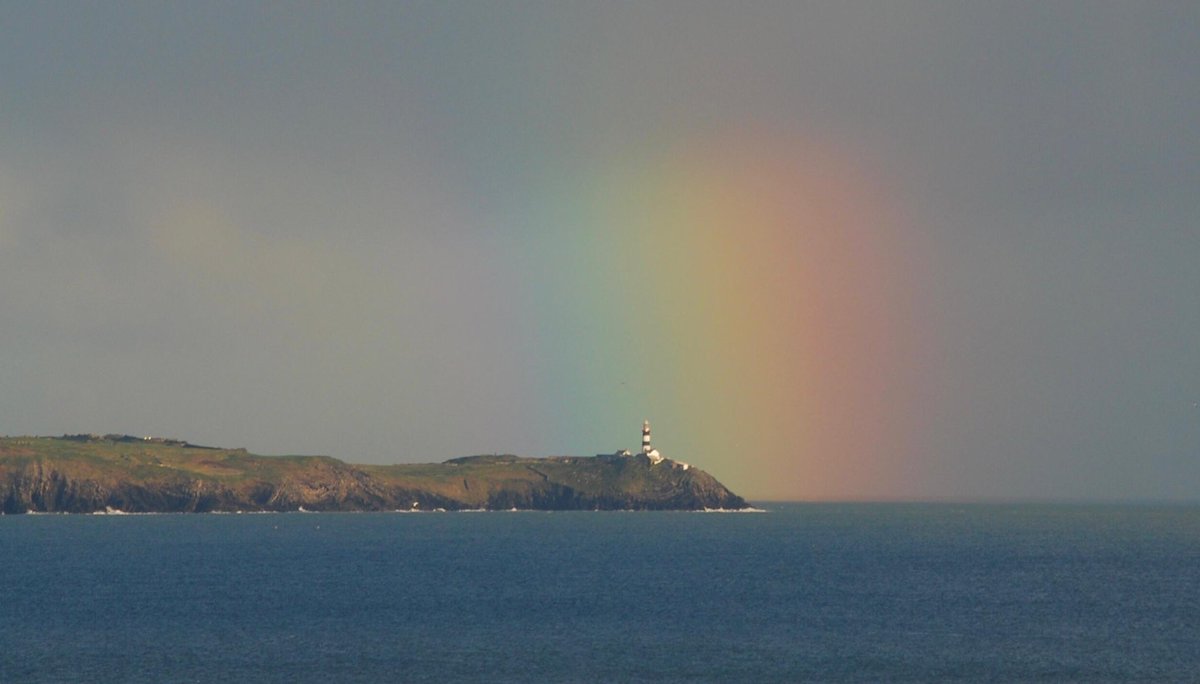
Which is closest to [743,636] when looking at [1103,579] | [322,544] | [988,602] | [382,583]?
[988,602]

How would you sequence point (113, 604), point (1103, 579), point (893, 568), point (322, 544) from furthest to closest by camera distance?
point (322, 544) < point (893, 568) < point (1103, 579) < point (113, 604)

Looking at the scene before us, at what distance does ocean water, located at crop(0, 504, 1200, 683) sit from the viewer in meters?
79.6

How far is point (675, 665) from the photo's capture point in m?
80.9

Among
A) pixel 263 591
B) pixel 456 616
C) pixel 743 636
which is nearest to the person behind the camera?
pixel 743 636

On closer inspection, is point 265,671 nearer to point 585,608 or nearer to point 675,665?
point 675,665

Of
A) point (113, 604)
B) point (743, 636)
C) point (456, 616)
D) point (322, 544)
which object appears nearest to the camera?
point (743, 636)

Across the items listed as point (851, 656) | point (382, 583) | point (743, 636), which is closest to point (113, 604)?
point (382, 583)

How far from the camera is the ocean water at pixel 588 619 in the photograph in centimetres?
7962

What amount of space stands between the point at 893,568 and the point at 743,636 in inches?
2619

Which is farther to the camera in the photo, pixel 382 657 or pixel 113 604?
pixel 113 604

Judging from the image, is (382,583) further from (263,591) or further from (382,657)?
(382,657)

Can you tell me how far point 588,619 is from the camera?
10269 cm

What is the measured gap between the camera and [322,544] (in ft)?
646

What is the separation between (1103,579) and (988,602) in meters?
32.1
